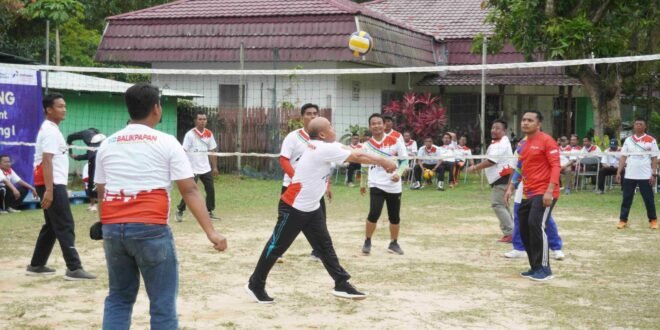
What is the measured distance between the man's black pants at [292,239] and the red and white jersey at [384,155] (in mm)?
2400

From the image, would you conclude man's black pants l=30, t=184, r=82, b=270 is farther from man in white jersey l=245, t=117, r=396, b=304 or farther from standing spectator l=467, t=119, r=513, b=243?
standing spectator l=467, t=119, r=513, b=243

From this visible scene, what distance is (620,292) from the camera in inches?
333

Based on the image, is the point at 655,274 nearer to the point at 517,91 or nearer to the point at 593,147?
the point at 593,147

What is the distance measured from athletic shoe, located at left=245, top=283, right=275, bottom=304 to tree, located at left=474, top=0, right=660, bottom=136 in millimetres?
13765

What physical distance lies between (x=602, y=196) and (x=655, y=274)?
33.3 ft

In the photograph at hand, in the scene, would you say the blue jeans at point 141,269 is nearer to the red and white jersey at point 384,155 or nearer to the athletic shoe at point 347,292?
the athletic shoe at point 347,292

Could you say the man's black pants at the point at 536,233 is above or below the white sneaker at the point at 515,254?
above

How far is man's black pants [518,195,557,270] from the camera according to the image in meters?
9.13

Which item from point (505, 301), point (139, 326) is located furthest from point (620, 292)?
point (139, 326)

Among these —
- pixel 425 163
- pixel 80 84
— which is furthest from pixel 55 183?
pixel 425 163

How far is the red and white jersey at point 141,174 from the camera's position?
5242 millimetres

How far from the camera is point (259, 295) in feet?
25.6

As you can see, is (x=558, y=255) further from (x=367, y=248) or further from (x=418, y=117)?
(x=418, y=117)

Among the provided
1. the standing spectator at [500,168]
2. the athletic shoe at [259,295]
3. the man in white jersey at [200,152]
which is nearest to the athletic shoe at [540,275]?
the standing spectator at [500,168]
